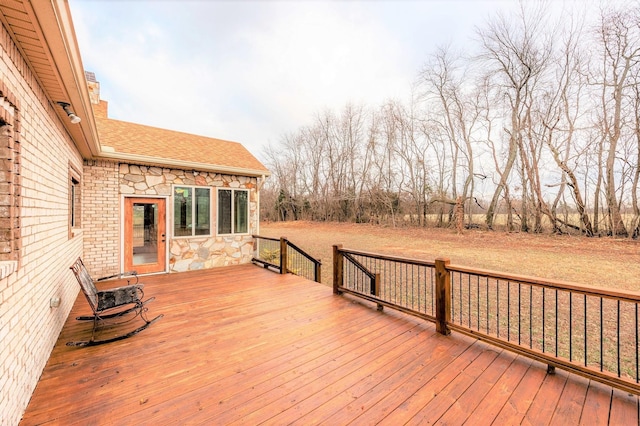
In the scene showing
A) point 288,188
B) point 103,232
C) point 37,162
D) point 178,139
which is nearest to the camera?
point 37,162

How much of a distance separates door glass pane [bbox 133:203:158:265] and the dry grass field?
182 inches

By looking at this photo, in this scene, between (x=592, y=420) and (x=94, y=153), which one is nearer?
(x=592, y=420)

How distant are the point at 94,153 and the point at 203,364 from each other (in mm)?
4934

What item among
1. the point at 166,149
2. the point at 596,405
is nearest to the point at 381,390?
the point at 596,405

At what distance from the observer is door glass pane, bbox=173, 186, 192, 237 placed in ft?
20.9

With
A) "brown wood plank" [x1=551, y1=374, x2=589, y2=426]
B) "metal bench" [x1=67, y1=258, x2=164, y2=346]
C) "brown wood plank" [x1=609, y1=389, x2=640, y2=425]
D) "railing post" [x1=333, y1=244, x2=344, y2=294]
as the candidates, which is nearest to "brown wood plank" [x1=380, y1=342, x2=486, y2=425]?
"brown wood plank" [x1=551, y1=374, x2=589, y2=426]

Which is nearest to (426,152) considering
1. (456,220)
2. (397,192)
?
(397,192)

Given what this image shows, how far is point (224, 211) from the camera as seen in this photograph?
7074 millimetres

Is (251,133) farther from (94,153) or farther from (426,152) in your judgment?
(94,153)

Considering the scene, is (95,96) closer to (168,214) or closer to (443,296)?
(168,214)

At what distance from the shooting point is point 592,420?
1.82 m

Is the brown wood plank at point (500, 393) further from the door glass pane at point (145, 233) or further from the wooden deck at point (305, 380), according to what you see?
the door glass pane at point (145, 233)

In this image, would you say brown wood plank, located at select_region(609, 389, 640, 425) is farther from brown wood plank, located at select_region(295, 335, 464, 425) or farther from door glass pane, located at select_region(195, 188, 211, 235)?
door glass pane, located at select_region(195, 188, 211, 235)

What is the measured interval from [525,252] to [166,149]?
40.0 ft
